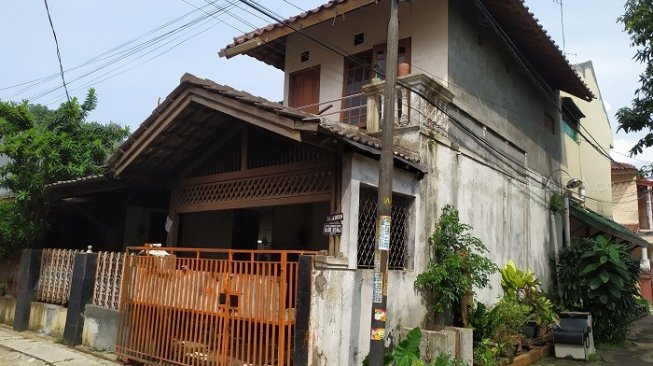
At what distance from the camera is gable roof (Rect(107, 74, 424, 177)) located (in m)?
6.22

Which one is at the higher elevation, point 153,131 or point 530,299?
point 153,131

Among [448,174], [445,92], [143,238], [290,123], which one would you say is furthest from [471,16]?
[143,238]

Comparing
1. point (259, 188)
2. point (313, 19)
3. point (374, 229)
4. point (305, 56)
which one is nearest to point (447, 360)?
point (374, 229)

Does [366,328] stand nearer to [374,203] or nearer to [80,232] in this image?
[374,203]

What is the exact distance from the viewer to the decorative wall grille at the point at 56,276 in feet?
31.4

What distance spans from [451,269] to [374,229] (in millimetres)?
1395

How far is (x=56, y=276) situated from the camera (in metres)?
9.81

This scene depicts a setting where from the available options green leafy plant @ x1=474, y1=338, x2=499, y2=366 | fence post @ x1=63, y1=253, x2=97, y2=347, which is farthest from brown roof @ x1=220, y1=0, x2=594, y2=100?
green leafy plant @ x1=474, y1=338, x2=499, y2=366

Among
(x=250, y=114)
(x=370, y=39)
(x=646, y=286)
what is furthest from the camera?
(x=646, y=286)

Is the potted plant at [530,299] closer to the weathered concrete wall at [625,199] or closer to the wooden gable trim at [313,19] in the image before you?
the wooden gable trim at [313,19]

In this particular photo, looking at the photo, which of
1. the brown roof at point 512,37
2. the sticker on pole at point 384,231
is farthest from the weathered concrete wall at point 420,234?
the brown roof at point 512,37

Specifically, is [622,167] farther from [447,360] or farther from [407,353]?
[407,353]

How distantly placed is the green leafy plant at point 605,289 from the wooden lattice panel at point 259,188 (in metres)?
7.62

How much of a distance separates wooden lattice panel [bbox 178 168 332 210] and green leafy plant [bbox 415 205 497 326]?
7.14ft
